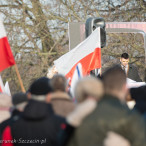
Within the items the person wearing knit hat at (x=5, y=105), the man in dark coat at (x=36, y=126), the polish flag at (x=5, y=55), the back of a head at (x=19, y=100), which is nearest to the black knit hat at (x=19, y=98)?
the back of a head at (x=19, y=100)

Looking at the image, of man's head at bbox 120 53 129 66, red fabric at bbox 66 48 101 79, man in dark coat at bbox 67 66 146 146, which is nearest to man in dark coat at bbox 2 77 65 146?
A: man in dark coat at bbox 67 66 146 146

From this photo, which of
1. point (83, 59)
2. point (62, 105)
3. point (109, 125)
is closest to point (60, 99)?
point (62, 105)

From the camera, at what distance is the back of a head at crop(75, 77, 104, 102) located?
3.36m

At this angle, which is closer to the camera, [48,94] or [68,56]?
[48,94]

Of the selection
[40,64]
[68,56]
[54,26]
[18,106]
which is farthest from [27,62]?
[18,106]

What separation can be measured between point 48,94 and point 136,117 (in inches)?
39.2

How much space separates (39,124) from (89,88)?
1.93 ft

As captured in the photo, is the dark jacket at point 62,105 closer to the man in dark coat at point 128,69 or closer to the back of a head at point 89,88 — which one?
the back of a head at point 89,88

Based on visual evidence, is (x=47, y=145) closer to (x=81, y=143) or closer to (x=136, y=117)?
(x=81, y=143)

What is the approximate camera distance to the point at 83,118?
333 centimetres

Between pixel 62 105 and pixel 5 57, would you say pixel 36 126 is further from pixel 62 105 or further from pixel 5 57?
pixel 5 57

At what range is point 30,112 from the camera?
3.71m

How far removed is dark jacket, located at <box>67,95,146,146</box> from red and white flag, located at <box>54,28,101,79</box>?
14.6 ft

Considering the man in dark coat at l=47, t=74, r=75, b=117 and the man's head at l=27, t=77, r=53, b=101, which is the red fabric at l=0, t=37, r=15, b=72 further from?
the man in dark coat at l=47, t=74, r=75, b=117
